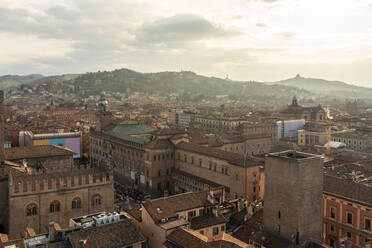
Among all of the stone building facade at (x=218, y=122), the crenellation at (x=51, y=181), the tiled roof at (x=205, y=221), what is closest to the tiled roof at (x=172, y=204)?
the tiled roof at (x=205, y=221)

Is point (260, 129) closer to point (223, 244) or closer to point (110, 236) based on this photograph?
point (223, 244)

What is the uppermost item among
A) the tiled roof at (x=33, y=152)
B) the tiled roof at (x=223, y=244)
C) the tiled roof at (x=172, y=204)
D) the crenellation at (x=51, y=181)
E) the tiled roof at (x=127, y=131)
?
the tiled roof at (x=127, y=131)

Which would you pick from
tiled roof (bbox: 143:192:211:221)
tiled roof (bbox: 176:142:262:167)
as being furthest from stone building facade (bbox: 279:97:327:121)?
tiled roof (bbox: 143:192:211:221)

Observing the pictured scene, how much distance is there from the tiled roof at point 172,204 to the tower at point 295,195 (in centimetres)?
690

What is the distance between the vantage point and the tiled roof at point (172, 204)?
3002cm

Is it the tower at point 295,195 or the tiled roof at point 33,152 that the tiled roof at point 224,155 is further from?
the tiled roof at point 33,152

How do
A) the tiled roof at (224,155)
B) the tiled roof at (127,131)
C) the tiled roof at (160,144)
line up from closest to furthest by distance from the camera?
1. the tiled roof at (224,155)
2. the tiled roof at (160,144)
3. the tiled roof at (127,131)

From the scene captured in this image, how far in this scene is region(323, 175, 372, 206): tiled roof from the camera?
114 ft

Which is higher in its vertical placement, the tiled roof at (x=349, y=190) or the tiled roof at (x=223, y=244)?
the tiled roof at (x=349, y=190)

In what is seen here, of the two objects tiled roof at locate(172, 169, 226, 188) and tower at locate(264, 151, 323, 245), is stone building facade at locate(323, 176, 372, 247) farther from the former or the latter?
tiled roof at locate(172, 169, 226, 188)

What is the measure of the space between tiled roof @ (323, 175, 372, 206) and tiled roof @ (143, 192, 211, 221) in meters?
14.4

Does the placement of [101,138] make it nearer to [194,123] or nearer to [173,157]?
[173,157]

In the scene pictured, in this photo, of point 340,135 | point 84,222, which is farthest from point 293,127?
point 84,222

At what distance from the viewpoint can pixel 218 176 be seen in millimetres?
55375
